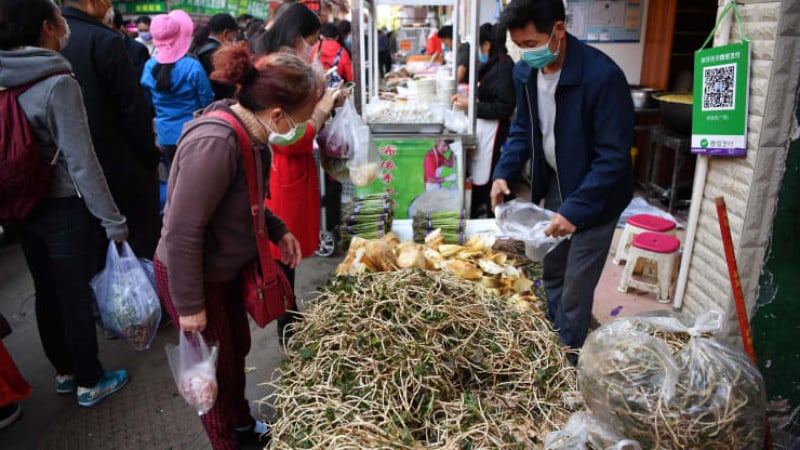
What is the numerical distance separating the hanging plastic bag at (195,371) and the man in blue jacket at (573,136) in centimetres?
159

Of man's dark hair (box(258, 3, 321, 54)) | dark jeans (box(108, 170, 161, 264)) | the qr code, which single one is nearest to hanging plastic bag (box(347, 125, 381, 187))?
man's dark hair (box(258, 3, 321, 54))

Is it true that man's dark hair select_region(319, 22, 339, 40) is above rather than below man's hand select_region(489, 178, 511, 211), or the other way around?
above

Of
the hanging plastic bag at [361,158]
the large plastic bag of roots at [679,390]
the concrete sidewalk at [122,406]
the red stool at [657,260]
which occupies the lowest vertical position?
the concrete sidewalk at [122,406]

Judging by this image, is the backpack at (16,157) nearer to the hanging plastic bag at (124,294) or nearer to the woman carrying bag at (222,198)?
the hanging plastic bag at (124,294)

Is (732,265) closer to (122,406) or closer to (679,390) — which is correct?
(679,390)

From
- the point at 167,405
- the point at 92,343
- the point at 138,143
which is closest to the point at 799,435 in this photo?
the point at 167,405

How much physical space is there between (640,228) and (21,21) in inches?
170

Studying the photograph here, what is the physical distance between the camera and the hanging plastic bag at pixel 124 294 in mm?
2635

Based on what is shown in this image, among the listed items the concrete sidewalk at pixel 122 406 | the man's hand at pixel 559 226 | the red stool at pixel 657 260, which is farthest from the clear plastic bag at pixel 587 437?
the red stool at pixel 657 260

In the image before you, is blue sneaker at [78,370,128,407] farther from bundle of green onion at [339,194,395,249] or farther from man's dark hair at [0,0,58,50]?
bundle of green onion at [339,194,395,249]

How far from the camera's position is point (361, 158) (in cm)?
345

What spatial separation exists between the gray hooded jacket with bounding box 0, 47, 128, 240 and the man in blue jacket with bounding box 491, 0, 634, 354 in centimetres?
203

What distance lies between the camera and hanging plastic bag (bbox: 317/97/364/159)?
11.2ft

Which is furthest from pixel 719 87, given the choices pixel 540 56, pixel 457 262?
pixel 457 262
